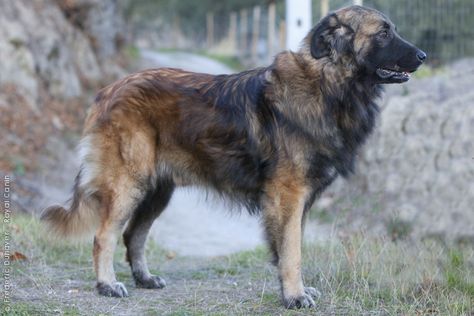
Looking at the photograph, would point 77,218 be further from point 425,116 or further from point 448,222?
point 425,116

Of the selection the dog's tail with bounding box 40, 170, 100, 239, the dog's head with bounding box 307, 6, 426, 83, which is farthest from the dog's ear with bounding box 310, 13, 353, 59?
the dog's tail with bounding box 40, 170, 100, 239

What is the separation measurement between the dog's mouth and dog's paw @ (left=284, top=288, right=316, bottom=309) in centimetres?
177

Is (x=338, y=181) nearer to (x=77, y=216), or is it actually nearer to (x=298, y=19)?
(x=298, y=19)

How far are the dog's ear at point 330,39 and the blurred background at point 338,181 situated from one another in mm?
1505

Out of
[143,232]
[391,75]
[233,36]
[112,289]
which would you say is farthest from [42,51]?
[233,36]

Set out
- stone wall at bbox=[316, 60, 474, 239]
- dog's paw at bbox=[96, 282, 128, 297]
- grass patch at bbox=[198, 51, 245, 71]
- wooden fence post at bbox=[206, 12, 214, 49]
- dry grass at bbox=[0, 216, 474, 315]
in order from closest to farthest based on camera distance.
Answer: dry grass at bbox=[0, 216, 474, 315], dog's paw at bbox=[96, 282, 128, 297], stone wall at bbox=[316, 60, 474, 239], grass patch at bbox=[198, 51, 245, 71], wooden fence post at bbox=[206, 12, 214, 49]

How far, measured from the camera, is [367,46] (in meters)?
5.50

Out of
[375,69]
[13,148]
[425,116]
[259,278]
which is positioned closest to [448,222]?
[425,116]

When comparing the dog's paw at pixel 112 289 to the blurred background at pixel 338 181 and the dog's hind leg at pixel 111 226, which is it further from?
the blurred background at pixel 338 181

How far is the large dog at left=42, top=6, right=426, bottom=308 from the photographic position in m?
5.46

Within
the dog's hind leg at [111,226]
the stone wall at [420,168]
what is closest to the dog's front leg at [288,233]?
the dog's hind leg at [111,226]

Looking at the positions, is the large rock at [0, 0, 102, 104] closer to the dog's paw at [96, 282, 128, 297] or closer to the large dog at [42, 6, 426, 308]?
the large dog at [42, 6, 426, 308]

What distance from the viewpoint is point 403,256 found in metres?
6.60

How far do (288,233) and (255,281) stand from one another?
1.13m
